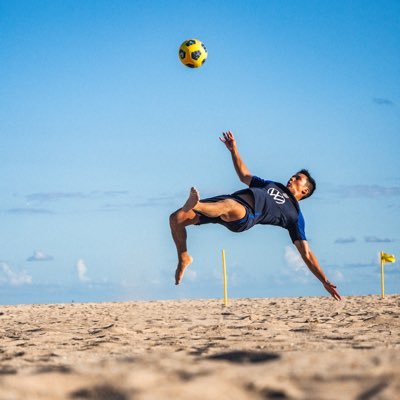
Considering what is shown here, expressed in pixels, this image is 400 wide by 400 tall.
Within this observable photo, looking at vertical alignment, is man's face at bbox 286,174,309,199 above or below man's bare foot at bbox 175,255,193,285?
above

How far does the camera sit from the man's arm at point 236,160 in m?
6.88

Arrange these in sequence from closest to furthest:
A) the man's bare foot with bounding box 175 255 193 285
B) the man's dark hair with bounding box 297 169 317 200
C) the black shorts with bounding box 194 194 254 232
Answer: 1. the black shorts with bounding box 194 194 254 232
2. the man's bare foot with bounding box 175 255 193 285
3. the man's dark hair with bounding box 297 169 317 200

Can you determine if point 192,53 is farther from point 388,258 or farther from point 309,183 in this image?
point 388,258

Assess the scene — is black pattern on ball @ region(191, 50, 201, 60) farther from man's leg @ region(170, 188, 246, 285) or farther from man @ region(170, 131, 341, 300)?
man's leg @ region(170, 188, 246, 285)

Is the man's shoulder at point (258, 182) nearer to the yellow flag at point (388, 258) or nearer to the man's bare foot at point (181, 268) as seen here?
the man's bare foot at point (181, 268)

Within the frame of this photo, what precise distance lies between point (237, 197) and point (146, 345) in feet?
6.05

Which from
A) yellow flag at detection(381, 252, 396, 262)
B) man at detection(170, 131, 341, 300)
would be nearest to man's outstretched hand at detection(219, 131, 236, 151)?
man at detection(170, 131, 341, 300)

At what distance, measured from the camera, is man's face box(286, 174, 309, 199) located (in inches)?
274

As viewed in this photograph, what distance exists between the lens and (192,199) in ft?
18.5

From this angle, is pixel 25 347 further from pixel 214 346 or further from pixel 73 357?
pixel 214 346

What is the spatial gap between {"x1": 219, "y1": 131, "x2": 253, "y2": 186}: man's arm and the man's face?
0.49m

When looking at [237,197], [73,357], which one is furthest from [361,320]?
[73,357]

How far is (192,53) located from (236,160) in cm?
173

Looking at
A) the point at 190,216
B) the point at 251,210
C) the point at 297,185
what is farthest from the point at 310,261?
the point at 190,216
